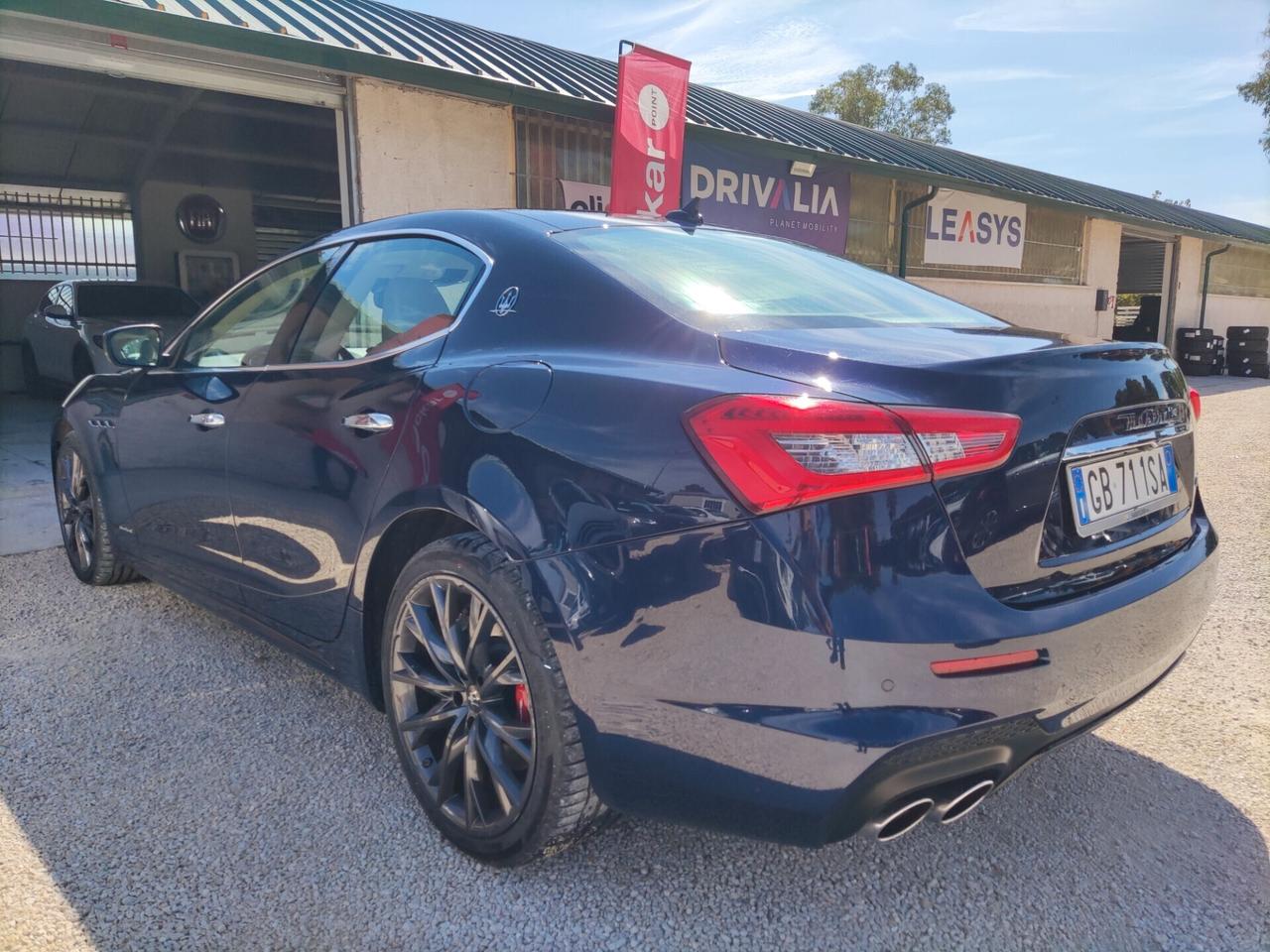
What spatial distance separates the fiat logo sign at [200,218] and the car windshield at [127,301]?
217 inches

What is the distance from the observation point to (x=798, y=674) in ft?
5.28

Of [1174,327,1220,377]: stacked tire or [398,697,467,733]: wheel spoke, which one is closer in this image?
[398,697,467,733]: wheel spoke

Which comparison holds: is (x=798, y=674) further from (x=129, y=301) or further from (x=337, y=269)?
(x=129, y=301)

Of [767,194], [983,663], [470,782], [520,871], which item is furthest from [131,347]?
[767,194]

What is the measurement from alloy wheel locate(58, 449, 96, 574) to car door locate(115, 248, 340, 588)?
0.64 m

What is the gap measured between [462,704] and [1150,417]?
1764mm

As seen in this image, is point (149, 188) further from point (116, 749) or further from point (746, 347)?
point (746, 347)

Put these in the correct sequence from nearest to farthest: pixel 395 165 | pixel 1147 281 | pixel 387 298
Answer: pixel 387 298 → pixel 395 165 → pixel 1147 281

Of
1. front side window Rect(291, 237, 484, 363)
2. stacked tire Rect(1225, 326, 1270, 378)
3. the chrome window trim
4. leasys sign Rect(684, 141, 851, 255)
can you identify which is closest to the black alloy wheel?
the chrome window trim

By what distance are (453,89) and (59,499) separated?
14.7ft

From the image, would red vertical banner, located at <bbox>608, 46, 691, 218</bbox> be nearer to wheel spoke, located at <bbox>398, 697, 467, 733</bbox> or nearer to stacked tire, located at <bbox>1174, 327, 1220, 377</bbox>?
wheel spoke, located at <bbox>398, 697, 467, 733</bbox>

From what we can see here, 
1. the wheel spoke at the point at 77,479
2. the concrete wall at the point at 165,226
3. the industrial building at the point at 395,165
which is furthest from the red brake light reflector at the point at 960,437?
the concrete wall at the point at 165,226

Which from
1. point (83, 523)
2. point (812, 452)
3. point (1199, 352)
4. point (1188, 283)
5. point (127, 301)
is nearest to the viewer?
point (812, 452)

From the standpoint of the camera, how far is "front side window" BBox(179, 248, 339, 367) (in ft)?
9.58
